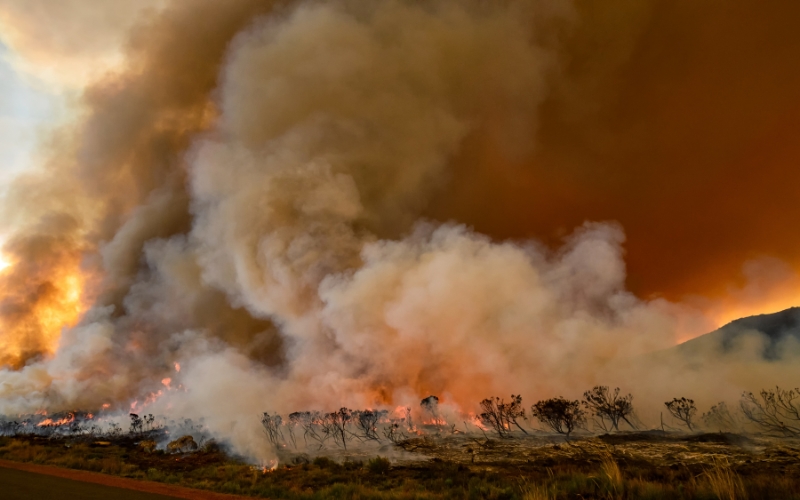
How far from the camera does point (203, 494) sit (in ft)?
72.7

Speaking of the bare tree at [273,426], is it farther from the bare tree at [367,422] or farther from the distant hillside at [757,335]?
the distant hillside at [757,335]

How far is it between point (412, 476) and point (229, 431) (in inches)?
1693

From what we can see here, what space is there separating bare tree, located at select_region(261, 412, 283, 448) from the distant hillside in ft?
332

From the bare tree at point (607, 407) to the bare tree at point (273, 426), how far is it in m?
56.9

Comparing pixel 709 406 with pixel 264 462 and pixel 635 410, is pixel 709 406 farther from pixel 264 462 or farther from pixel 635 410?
pixel 264 462

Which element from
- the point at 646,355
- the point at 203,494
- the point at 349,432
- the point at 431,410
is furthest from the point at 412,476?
the point at 646,355

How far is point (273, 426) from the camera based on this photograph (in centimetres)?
7775

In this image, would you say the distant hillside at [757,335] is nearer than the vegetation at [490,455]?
No

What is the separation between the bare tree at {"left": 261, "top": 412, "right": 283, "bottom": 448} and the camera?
7056 centimetres

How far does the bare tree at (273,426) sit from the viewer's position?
232 ft

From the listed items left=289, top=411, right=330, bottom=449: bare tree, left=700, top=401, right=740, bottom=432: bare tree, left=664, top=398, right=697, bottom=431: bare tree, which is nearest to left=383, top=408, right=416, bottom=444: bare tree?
left=289, top=411, right=330, bottom=449: bare tree

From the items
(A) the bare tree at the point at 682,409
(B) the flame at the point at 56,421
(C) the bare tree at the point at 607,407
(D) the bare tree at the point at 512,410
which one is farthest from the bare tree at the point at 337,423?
(B) the flame at the point at 56,421

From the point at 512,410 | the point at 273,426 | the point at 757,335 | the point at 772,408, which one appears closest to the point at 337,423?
the point at 273,426

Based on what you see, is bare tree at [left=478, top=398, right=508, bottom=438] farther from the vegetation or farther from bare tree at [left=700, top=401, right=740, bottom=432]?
bare tree at [left=700, top=401, right=740, bottom=432]
